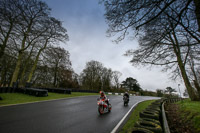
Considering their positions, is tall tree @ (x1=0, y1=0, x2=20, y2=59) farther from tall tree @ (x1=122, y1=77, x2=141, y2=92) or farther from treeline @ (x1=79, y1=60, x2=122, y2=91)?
tall tree @ (x1=122, y1=77, x2=141, y2=92)

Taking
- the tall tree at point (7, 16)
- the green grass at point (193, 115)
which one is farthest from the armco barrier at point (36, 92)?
the green grass at point (193, 115)

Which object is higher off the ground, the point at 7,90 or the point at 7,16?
the point at 7,16

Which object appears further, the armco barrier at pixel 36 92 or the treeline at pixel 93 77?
the treeline at pixel 93 77

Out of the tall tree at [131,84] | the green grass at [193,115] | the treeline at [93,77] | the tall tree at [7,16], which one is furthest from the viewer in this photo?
the tall tree at [131,84]

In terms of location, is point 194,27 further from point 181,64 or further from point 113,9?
point 181,64

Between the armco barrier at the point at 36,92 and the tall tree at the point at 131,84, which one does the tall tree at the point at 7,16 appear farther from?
the tall tree at the point at 131,84

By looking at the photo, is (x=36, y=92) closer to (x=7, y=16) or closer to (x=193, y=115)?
(x=7, y=16)

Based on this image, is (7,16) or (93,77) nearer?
(7,16)

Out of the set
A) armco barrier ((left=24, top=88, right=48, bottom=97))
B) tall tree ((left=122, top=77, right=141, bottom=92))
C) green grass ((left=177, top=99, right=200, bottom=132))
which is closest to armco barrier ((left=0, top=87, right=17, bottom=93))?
armco barrier ((left=24, top=88, right=48, bottom=97))

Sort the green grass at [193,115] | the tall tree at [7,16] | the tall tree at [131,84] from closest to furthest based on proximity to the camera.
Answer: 1. the green grass at [193,115]
2. the tall tree at [7,16]
3. the tall tree at [131,84]

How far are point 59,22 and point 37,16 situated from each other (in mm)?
2906

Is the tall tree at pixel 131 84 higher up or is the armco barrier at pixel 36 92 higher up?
the tall tree at pixel 131 84

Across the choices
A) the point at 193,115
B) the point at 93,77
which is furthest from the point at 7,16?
the point at 93,77

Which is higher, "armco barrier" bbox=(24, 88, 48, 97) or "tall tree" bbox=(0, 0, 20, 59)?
"tall tree" bbox=(0, 0, 20, 59)
